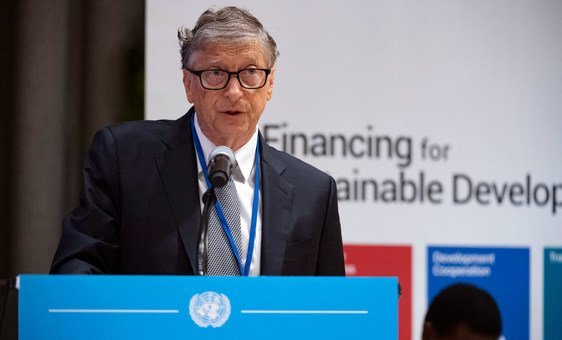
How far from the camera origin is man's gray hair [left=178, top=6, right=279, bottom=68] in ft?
8.37

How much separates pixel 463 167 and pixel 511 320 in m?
0.86

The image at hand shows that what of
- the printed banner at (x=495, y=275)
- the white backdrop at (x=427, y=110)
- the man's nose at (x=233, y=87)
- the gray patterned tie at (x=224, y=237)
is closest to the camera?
the gray patterned tie at (x=224, y=237)

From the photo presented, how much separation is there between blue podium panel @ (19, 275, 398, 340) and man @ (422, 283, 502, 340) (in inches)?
76.0

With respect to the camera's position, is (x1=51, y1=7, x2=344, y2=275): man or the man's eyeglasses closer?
(x1=51, y1=7, x2=344, y2=275): man

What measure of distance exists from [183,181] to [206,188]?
7cm

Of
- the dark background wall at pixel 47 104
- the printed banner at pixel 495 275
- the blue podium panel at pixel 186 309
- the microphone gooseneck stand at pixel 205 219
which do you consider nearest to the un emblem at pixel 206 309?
the blue podium panel at pixel 186 309

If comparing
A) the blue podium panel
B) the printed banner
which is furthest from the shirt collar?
the printed banner

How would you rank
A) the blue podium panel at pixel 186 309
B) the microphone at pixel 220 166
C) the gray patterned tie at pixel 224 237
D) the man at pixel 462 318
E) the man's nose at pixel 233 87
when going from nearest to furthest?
1. the blue podium panel at pixel 186 309
2. the microphone at pixel 220 166
3. the gray patterned tie at pixel 224 237
4. the man's nose at pixel 233 87
5. the man at pixel 462 318

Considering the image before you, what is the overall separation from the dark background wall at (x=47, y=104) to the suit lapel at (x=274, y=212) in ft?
6.46

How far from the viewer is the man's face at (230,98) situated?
100 inches

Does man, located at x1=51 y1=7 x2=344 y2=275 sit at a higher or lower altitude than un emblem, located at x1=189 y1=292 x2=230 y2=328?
higher

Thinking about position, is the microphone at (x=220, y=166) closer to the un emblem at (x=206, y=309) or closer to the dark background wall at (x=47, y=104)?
the un emblem at (x=206, y=309)

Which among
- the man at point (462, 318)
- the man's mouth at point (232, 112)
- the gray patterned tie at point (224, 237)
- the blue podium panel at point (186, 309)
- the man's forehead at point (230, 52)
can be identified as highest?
the man's forehead at point (230, 52)

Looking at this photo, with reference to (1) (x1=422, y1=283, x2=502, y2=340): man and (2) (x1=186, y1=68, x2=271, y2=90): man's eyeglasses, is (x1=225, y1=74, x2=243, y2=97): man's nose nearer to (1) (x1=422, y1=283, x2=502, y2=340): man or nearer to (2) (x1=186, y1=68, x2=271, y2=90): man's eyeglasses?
(2) (x1=186, y1=68, x2=271, y2=90): man's eyeglasses
